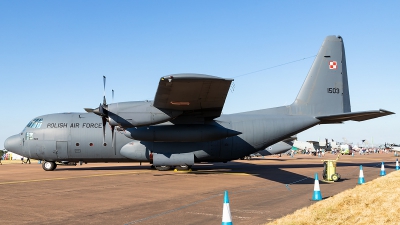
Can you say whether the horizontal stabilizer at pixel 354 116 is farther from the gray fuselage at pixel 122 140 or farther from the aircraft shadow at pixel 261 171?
the aircraft shadow at pixel 261 171

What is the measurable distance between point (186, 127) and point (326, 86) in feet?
36.3

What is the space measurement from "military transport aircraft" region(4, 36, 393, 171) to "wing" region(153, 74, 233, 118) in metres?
0.12

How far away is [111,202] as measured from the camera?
39.6ft

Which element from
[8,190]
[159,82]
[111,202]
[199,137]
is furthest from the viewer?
[199,137]

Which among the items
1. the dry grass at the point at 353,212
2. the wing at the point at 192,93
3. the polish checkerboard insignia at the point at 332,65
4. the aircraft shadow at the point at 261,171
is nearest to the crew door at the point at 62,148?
the aircraft shadow at the point at 261,171

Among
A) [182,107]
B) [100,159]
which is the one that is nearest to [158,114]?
[182,107]

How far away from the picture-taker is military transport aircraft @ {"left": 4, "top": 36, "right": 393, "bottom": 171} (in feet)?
66.3

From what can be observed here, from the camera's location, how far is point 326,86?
25.8 metres

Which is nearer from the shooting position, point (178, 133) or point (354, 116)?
point (178, 133)

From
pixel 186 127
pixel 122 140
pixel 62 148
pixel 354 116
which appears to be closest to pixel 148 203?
pixel 186 127

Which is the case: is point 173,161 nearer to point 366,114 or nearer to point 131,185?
point 131,185

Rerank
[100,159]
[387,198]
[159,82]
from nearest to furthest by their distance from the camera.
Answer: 1. [387,198]
2. [159,82]
3. [100,159]

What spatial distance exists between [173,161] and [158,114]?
4813 mm

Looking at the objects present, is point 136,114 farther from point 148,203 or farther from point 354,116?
point 354,116
